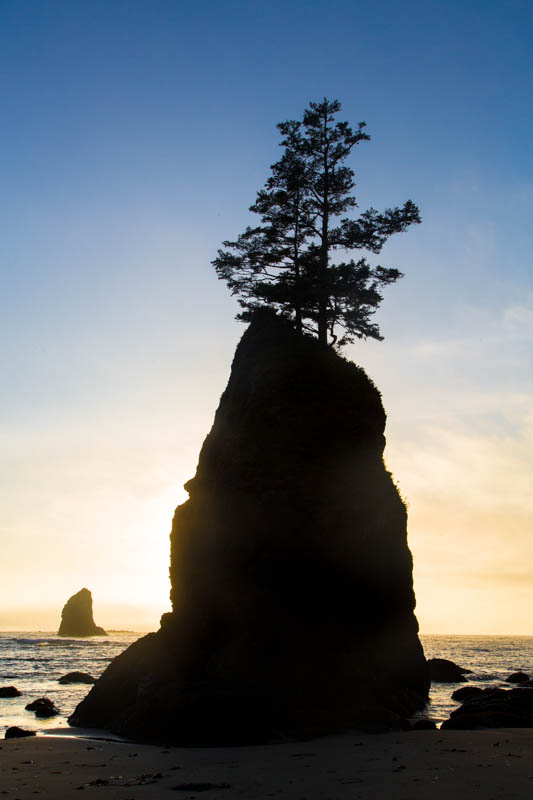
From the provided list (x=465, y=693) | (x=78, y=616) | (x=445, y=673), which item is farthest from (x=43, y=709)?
(x=78, y=616)

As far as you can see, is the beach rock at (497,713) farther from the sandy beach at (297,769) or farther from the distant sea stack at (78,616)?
the distant sea stack at (78,616)

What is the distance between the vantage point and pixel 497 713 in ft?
64.0

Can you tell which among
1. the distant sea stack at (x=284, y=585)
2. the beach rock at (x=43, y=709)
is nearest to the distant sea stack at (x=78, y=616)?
the beach rock at (x=43, y=709)

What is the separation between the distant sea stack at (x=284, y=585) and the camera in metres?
19.3

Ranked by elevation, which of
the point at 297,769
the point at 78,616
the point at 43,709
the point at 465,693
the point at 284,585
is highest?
the point at 284,585

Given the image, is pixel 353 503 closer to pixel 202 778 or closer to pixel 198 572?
pixel 198 572

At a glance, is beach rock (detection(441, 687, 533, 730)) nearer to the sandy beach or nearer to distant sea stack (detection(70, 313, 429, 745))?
the sandy beach

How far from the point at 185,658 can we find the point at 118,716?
3.14 metres

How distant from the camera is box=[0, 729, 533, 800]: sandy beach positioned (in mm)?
10391

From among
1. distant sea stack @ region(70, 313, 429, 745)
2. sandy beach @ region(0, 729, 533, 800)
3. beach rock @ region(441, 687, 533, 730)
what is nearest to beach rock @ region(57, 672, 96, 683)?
distant sea stack @ region(70, 313, 429, 745)

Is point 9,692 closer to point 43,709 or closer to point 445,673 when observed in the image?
point 43,709

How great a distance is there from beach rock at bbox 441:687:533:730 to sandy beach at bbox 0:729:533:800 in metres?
1.79

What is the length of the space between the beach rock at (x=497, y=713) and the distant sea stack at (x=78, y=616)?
13103 centimetres

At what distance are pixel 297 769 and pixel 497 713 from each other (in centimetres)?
1003
